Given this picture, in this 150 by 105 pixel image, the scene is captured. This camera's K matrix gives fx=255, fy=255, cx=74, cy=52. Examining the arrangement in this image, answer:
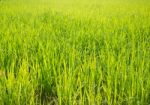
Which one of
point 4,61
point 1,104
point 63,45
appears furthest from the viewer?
point 63,45

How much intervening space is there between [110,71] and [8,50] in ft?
3.39

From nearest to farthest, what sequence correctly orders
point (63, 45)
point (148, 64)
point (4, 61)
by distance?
point (148, 64) → point (4, 61) → point (63, 45)

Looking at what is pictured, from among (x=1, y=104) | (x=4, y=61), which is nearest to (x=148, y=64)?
(x=1, y=104)

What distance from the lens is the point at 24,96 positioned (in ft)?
5.22

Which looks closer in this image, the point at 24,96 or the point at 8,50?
the point at 24,96

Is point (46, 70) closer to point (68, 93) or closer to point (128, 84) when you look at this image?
point (68, 93)

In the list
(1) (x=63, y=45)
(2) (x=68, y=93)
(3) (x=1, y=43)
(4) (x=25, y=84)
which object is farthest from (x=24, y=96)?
(3) (x=1, y=43)

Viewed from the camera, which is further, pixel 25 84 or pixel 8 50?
pixel 8 50

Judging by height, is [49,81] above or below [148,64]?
below

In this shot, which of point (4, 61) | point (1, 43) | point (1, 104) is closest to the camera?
point (1, 104)

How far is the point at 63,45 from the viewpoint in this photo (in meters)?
2.52

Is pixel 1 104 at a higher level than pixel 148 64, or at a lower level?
lower

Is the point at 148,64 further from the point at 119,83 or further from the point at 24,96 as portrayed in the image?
the point at 24,96

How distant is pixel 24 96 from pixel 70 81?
11.9 inches
